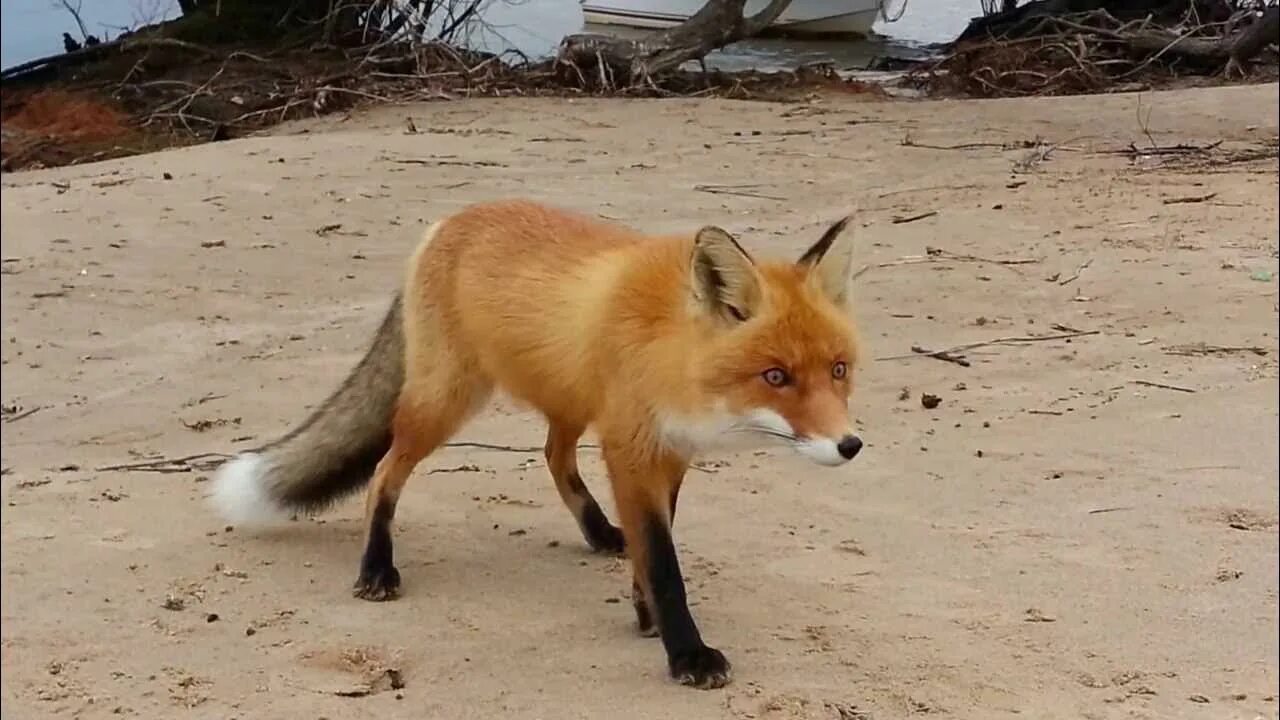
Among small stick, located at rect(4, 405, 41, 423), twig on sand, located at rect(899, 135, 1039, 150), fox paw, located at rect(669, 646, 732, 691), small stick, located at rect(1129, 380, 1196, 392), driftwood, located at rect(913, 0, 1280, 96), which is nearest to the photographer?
fox paw, located at rect(669, 646, 732, 691)

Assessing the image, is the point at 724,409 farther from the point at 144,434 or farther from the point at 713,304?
the point at 144,434

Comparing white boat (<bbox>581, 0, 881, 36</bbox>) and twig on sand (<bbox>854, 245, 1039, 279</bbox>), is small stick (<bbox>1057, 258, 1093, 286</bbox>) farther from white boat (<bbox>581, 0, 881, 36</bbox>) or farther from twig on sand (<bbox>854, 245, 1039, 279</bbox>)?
white boat (<bbox>581, 0, 881, 36</bbox>)

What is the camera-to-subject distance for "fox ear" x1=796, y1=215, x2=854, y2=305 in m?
2.35

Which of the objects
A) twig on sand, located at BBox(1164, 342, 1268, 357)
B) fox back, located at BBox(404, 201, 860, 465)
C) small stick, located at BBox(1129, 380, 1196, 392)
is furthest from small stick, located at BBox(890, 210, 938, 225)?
fox back, located at BBox(404, 201, 860, 465)

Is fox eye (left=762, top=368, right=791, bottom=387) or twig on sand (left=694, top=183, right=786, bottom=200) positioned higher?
fox eye (left=762, top=368, right=791, bottom=387)

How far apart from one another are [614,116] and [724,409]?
5.98 metres

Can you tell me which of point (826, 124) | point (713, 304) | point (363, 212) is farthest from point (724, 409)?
point (826, 124)

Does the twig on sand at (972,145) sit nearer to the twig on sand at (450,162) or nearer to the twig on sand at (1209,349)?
the twig on sand at (450,162)

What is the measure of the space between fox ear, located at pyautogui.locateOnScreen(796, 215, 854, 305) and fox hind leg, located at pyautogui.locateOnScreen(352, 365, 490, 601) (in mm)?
776

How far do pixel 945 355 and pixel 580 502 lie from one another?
1.49 meters

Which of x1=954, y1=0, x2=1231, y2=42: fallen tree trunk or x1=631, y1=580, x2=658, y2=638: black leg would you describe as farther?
x1=954, y1=0, x2=1231, y2=42: fallen tree trunk

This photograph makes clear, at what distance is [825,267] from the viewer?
2363 millimetres

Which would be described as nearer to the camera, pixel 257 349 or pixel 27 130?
pixel 27 130

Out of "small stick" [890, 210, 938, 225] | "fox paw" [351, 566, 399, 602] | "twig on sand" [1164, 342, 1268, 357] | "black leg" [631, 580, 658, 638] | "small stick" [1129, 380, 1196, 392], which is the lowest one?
"black leg" [631, 580, 658, 638]
